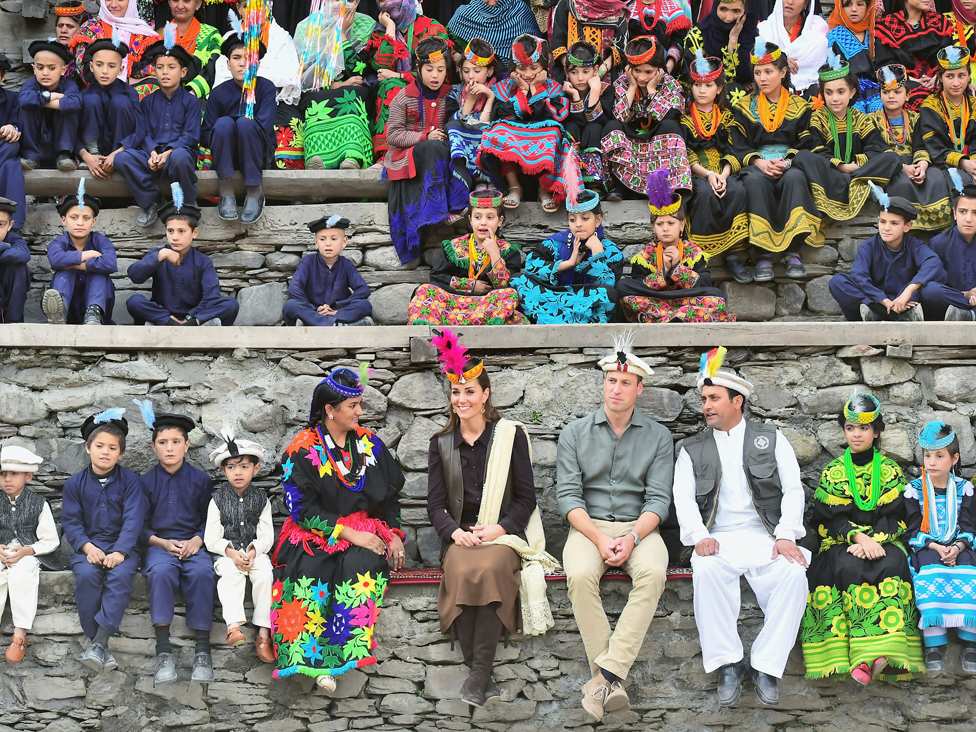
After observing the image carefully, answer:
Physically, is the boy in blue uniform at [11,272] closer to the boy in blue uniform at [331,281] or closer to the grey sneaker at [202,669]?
the boy in blue uniform at [331,281]

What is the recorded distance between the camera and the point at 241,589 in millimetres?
4980

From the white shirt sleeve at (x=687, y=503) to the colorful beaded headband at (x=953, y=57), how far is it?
12.1 ft

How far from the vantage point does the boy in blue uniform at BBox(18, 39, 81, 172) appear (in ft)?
22.7

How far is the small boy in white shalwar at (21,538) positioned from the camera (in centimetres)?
494

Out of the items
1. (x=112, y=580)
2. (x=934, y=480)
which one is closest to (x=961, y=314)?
(x=934, y=480)

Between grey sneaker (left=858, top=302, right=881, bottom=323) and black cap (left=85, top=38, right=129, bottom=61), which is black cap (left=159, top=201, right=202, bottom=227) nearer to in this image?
black cap (left=85, top=38, right=129, bottom=61)

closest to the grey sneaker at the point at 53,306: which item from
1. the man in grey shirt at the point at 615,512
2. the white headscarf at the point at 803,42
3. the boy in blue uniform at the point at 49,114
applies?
the boy in blue uniform at the point at 49,114

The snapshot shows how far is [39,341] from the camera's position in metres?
5.66

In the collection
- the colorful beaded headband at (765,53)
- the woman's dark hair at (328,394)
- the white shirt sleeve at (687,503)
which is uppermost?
the colorful beaded headband at (765,53)

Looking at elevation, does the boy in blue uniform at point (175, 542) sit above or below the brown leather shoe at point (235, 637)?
above

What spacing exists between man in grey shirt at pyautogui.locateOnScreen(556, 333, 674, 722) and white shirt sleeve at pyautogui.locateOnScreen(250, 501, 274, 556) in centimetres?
136

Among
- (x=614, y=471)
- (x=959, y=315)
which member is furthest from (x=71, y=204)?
(x=959, y=315)

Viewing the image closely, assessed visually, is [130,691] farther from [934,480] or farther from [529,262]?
[934,480]

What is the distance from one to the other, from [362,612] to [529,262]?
7.42 feet
